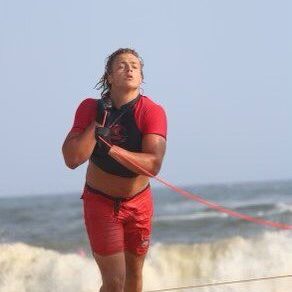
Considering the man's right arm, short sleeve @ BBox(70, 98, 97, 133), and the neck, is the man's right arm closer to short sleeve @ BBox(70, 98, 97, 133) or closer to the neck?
short sleeve @ BBox(70, 98, 97, 133)

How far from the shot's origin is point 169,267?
10.0 metres

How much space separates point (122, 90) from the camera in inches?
158

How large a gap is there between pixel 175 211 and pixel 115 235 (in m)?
16.4

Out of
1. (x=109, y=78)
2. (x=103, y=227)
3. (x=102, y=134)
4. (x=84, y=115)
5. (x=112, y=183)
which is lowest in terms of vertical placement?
(x=103, y=227)

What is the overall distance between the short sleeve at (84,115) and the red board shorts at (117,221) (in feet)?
1.22

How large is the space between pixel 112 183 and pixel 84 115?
1.28 ft

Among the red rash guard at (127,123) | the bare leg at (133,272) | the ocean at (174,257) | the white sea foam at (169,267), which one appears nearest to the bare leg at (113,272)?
the bare leg at (133,272)

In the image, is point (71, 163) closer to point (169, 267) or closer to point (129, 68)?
point (129, 68)

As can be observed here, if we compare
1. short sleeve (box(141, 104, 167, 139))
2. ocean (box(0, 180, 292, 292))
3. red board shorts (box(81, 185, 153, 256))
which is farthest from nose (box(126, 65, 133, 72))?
ocean (box(0, 180, 292, 292))

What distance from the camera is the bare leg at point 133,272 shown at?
14.0 feet

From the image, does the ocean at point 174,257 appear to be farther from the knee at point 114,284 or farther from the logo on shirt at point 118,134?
the logo on shirt at point 118,134

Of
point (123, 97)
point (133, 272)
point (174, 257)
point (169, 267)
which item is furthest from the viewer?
point (174, 257)

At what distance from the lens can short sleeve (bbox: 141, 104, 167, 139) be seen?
12.8 feet

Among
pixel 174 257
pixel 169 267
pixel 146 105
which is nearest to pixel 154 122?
pixel 146 105
